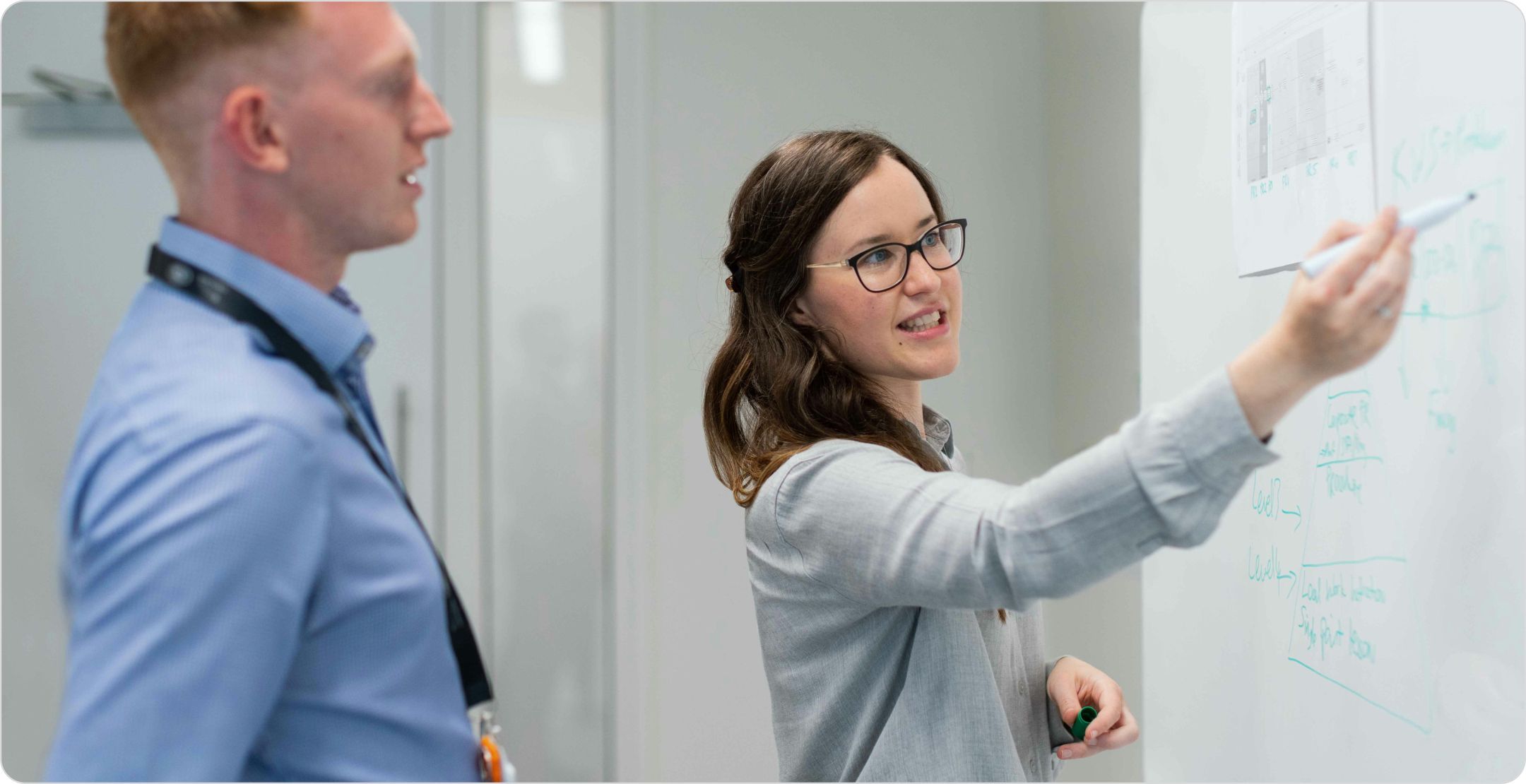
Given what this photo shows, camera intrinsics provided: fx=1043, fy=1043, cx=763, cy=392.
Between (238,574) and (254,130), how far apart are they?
0.28m

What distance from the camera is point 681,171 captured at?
2.32 metres

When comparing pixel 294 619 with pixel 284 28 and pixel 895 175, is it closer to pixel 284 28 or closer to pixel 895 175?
pixel 284 28

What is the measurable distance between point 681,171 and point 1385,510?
1700 mm

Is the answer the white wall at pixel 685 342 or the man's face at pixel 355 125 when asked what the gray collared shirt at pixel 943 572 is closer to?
the man's face at pixel 355 125

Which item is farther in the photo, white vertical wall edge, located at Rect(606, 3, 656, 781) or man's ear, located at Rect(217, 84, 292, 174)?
white vertical wall edge, located at Rect(606, 3, 656, 781)

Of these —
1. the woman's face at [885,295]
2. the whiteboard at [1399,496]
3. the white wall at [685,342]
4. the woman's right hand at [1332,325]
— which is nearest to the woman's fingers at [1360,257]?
the woman's right hand at [1332,325]

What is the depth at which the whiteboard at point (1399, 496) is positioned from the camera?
788mm

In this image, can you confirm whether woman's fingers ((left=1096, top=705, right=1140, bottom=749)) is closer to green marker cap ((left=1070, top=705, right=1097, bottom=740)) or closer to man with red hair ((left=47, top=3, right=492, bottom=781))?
green marker cap ((left=1070, top=705, right=1097, bottom=740))

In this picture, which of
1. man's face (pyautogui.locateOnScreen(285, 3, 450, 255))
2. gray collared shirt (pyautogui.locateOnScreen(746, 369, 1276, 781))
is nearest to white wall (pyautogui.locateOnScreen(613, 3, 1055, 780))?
gray collared shirt (pyautogui.locateOnScreen(746, 369, 1276, 781))

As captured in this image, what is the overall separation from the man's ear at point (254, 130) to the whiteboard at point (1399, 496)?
849 millimetres

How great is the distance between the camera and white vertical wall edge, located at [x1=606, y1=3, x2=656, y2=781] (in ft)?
7.57

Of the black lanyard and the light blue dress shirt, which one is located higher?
the black lanyard

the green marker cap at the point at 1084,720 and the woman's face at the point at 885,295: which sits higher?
the woman's face at the point at 885,295

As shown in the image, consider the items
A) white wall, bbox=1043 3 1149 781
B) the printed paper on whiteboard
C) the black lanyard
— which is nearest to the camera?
the black lanyard
